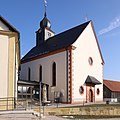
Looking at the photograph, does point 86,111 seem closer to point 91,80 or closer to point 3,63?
point 3,63

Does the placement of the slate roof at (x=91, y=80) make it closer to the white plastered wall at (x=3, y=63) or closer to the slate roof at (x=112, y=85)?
the slate roof at (x=112, y=85)

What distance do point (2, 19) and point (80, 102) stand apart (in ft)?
53.7

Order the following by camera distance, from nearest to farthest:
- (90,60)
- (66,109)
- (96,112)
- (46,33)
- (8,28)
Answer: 1. (8,28)
2. (66,109)
3. (96,112)
4. (90,60)
5. (46,33)

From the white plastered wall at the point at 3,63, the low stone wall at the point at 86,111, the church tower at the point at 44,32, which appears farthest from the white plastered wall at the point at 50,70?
the white plastered wall at the point at 3,63

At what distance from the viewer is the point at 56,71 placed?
109ft

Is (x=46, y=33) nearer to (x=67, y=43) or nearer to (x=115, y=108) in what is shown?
A: (x=67, y=43)

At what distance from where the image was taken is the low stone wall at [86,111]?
21.6 meters

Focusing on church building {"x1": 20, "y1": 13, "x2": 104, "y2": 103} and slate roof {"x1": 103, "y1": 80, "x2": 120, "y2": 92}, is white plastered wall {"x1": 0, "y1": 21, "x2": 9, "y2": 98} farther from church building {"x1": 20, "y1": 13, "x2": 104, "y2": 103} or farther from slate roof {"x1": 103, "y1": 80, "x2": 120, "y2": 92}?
slate roof {"x1": 103, "y1": 80, "x2": 120, "y2": 92}

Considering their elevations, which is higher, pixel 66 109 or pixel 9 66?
pixel 9 66

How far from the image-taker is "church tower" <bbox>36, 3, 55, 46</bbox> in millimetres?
43969

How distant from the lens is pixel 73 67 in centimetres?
3130

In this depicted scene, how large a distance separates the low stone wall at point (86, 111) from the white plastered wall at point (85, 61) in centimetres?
675

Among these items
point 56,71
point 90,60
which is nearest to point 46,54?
point 56,71

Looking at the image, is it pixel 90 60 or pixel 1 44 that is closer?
pixel 1 44
